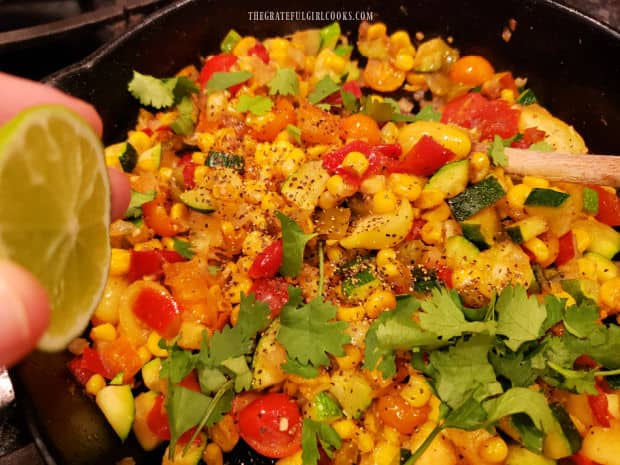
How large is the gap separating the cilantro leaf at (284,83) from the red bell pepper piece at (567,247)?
5.05ft

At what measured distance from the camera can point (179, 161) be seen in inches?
110

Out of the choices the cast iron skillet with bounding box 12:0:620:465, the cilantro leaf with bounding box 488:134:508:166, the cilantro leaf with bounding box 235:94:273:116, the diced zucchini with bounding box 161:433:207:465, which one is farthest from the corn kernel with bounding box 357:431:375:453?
the cilantro leaf with bounding box 235:94:273:116

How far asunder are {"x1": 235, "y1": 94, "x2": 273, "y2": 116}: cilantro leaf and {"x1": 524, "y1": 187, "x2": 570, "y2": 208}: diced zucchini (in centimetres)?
137

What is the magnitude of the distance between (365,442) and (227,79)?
1912 mm

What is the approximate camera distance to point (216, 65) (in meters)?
2.85

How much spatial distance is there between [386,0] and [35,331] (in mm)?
2645

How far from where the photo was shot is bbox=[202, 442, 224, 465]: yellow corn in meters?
2.21

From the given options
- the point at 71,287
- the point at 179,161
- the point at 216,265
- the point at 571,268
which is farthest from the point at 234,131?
the point at 571,268

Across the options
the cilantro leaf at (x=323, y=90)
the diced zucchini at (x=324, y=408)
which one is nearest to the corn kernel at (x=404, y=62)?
the cilantro leaf at (x=323, y=90)

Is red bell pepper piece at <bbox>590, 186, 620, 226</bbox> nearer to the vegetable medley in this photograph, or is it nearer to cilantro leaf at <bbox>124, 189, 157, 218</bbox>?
the vegetable medley

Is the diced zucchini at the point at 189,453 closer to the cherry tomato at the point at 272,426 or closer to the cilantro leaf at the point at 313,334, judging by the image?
the cherry tomato at the point at 272,426

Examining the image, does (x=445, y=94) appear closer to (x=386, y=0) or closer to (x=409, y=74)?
(x=409, y=74)

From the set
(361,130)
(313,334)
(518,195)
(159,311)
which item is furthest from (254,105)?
(518,195)

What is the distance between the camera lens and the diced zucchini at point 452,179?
2.39 metres
